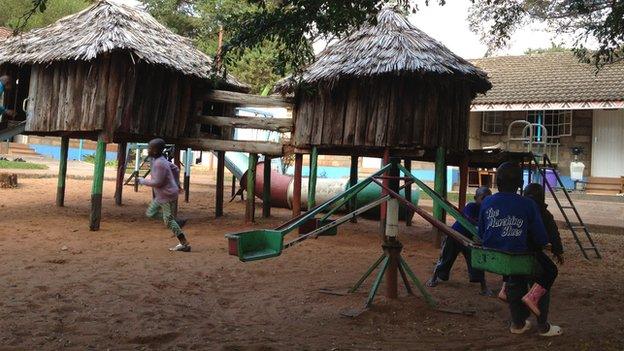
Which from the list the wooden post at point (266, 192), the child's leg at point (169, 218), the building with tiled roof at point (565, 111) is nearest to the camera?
the child's leg at point (169, 218)

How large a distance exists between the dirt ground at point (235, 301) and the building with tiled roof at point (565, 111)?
9.84 m

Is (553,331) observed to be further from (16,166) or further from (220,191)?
(16,166)

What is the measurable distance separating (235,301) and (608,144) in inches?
678

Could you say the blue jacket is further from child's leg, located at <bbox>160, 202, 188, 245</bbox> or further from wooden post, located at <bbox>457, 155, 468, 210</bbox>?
wooden post, located at <bbox>457, 155, 468, 210</bbox>

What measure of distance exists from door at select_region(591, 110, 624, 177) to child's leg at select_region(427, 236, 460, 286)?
15258mm

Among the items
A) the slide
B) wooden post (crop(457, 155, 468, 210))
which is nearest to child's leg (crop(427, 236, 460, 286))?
wooden post (crop(457, 155, 468, 210))

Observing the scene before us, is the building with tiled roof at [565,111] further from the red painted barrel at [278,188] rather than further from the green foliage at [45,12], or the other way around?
the green foliage at [45,12]

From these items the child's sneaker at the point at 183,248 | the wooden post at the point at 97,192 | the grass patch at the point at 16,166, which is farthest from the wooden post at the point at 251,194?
the grass patch at the point at 16,166

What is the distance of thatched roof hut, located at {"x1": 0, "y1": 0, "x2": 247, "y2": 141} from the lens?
9570 millimetres

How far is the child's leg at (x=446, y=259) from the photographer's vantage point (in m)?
6.22

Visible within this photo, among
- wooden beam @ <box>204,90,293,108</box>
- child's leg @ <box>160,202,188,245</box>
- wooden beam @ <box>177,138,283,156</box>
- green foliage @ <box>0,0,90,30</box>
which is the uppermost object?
green foliage @ <box>0,0,90,30</box>

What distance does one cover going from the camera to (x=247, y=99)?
11.1 meters

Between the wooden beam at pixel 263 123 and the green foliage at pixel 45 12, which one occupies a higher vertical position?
the green foliage at pixel 45 12

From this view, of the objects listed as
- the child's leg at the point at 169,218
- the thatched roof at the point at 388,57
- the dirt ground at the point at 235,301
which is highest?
the thatched roof at the point at 388,57
